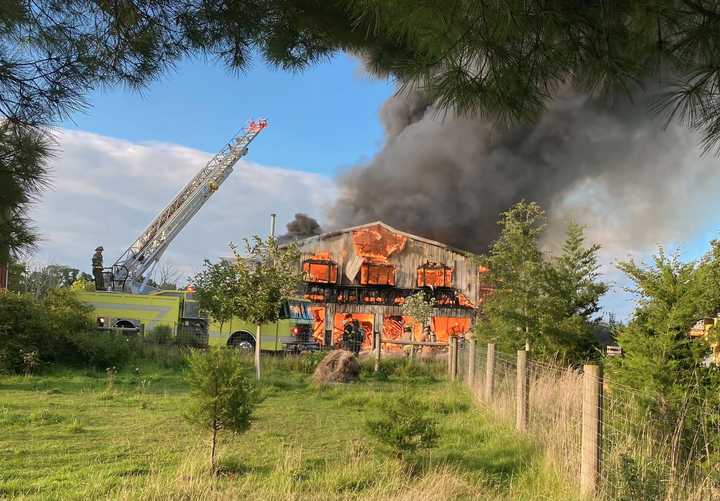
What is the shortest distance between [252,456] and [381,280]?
2111cm

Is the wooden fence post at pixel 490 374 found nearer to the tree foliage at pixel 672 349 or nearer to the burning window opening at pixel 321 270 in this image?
the tree foliage at pixel 672 349

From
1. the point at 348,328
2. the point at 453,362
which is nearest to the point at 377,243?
the point at 348,328

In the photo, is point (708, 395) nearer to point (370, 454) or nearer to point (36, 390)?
point (370, 454)

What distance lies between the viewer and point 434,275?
26.9m

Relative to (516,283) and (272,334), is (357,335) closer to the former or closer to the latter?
(272,334)

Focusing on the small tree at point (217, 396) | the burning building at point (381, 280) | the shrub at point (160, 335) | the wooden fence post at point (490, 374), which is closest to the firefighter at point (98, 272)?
the shrub at point (160, 335)

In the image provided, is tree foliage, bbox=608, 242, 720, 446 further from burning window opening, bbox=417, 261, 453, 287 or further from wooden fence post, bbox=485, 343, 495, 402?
burning window opening, bbox=417, 261, 453, 287

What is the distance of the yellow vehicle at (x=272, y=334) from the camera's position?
1867 cm

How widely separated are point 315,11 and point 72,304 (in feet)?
45.7

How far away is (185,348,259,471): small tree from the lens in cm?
506

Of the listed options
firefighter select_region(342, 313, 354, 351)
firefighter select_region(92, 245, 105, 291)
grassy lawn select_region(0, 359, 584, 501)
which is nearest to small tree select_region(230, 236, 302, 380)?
grassy lawn select_region(0, 359, 584, 501)

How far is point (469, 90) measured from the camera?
127 inches

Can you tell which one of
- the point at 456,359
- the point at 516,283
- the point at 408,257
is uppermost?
the point at 408,257

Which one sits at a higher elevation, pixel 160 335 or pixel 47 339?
pixel 47 339
